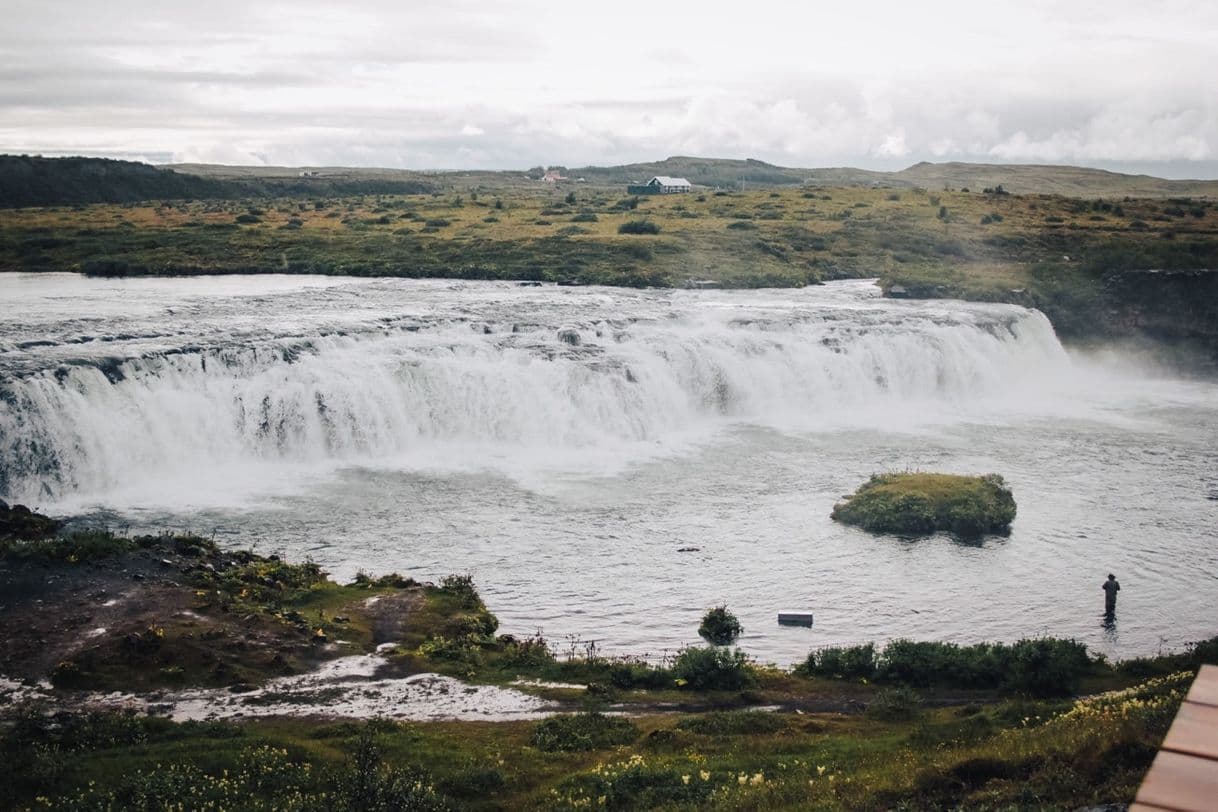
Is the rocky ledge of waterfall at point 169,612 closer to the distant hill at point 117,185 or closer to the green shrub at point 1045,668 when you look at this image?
the green shrub at point 1045,668

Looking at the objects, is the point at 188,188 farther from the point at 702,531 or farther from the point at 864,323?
the point at 702,531

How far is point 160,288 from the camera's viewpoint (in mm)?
67125

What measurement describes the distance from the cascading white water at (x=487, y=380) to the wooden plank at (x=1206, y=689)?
3516 cm

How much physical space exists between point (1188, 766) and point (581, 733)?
13931mm

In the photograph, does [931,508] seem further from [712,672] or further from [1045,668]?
[712,672]

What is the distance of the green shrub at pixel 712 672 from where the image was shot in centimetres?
2414

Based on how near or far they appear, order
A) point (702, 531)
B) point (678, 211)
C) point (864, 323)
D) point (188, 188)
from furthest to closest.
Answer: point (188, 188), point (678, 211), point (864, 323), point (702, 531)

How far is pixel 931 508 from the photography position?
37.4m

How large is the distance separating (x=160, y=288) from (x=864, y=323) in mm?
39125

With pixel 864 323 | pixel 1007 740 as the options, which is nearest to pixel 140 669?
pixel 1007 740

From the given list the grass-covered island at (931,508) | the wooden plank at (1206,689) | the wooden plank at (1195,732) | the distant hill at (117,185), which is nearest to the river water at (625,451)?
the grass-covered island at (931,508)

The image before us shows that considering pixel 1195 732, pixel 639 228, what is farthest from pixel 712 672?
pixel 639 228

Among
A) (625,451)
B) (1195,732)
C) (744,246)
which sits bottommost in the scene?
(625,451)

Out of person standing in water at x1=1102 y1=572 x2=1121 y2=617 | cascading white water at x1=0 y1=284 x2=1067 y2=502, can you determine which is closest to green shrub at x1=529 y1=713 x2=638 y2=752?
person standing in water at x1=1102 y1=572 x2=1121 y2=617
